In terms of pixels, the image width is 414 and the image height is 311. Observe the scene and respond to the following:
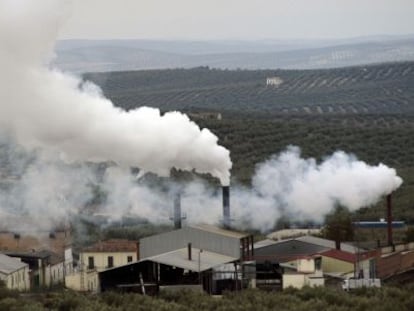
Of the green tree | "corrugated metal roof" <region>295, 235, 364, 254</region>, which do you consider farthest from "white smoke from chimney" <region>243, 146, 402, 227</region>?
"corrugated metal roof" <region>295, 235, 364, 254</region>

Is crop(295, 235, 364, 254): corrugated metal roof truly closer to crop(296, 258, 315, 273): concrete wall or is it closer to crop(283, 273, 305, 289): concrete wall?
crop(296, 258, 315, 273): concrete wall

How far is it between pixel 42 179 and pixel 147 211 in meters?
7.98

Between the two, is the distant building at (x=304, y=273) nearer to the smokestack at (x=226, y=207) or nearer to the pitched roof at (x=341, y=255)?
the pitched roof at (x=341, y=255)

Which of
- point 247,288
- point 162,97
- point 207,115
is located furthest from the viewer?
point 162,97

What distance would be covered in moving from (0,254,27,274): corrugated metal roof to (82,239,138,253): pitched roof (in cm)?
432

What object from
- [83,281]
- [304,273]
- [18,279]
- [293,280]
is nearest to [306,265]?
[304,273]

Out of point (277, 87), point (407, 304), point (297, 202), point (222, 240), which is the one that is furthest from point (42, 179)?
point (277, 87)

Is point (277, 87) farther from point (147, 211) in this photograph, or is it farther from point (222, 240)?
point (222, 240)

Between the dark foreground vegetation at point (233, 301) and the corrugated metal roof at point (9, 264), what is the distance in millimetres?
7940

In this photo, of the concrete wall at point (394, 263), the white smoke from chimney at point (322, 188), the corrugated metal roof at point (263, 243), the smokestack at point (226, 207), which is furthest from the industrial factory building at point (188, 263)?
the white smoke from chimney at point (322, 188)

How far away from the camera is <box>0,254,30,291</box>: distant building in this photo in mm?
53469

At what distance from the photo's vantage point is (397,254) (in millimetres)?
58219

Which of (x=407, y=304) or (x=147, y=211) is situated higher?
(x=147, y=211)

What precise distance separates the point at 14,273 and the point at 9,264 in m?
1.46
